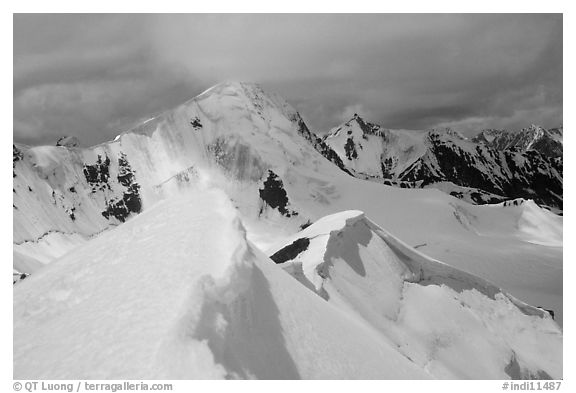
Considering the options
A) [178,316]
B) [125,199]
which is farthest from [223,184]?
[178,316]

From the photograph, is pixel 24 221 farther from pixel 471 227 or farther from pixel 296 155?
pixel 471 227

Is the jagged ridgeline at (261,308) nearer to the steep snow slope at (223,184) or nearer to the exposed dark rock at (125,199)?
the steep snow slope at (223,184)

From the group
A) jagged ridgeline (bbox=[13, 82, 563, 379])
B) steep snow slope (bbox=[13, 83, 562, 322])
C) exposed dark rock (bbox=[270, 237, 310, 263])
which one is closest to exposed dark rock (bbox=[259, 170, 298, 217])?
steep snow slope (bbox=[13, 83, 562, 322])

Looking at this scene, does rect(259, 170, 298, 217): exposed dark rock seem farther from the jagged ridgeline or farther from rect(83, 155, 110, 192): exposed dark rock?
the jagged ridgeline

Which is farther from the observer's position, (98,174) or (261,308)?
(98,174)

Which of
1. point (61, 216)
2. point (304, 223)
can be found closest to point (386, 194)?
point (304, 223)

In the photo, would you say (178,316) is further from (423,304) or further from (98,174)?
(98,174)

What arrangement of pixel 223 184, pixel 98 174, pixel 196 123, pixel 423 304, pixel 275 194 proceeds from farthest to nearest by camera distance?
pixel 196 123 < pixel 223 184 < pixel 98 174 < pixel 275 194 < pixel 423 304
